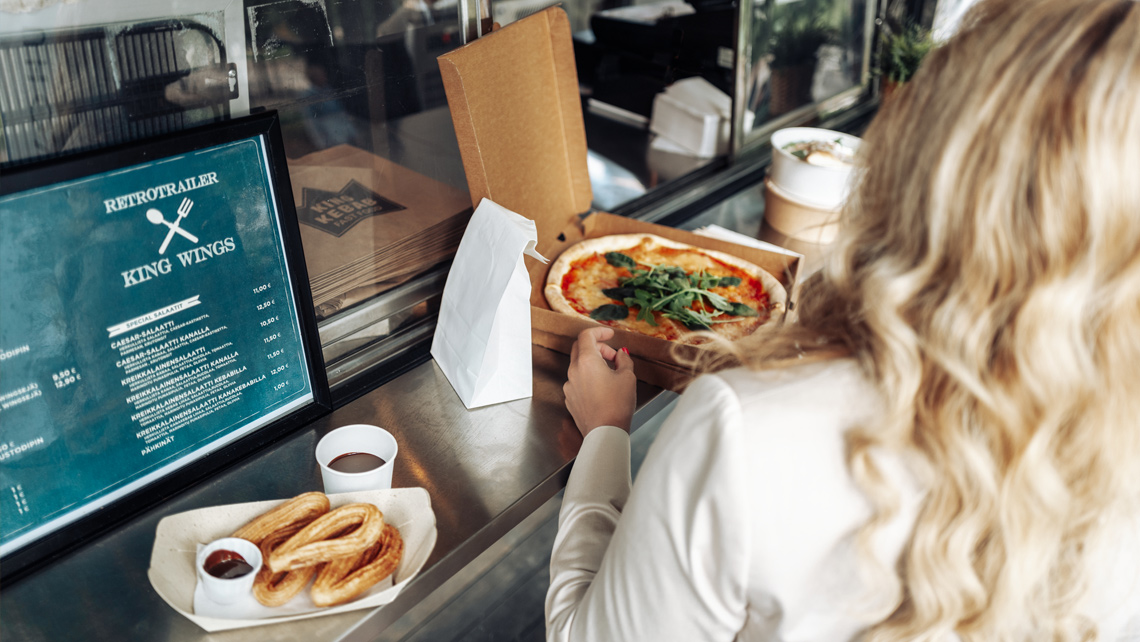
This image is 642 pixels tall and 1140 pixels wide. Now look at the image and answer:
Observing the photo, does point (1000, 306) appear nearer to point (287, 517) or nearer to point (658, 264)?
point (287, 517)

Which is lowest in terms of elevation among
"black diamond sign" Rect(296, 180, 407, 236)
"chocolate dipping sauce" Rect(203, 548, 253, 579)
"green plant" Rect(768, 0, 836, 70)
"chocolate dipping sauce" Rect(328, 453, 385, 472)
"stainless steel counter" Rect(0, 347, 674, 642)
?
"stainless steel counter" Rect(0, 347, 674, 642)

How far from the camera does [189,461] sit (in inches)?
36.4

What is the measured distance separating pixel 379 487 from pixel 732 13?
150 centimetres

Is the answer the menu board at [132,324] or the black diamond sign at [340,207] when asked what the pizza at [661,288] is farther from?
the menu board at [132,324]

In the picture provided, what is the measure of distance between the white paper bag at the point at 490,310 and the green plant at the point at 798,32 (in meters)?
1.15

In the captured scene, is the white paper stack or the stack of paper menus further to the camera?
the white paper stack

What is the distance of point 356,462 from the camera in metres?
0.93

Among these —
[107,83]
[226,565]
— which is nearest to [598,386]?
[226,565]

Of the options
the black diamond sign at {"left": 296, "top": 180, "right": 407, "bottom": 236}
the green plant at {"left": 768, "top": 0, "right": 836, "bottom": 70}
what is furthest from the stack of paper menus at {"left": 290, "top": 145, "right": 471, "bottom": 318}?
the green plant at {"left": 768, "top": 0, "right": 836, "bottom": 70}

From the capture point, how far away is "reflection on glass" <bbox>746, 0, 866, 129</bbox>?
187 centimetres

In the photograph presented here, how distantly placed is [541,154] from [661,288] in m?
0.32

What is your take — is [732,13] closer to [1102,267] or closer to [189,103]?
[189,103]

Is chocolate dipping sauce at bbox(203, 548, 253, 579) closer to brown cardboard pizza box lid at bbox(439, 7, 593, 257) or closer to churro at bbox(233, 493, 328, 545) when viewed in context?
Answer: churro at bbox(233, 493, 328, 545)

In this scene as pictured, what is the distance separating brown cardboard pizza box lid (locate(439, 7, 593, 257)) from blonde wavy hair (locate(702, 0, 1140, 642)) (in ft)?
2.09
